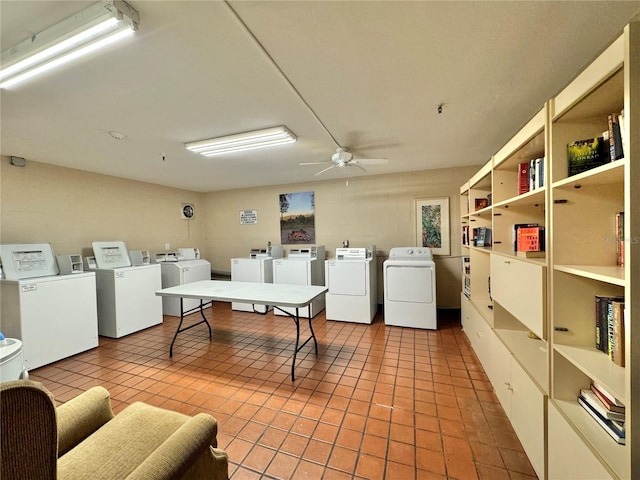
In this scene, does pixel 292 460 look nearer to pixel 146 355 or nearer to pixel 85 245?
pixel 146 355

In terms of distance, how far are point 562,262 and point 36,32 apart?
9.61 ft

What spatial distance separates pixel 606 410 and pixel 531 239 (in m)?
0.99

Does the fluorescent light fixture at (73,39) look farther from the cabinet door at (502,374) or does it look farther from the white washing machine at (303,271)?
the white washing machine at (303,271)

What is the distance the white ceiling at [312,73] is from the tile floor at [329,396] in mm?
2436

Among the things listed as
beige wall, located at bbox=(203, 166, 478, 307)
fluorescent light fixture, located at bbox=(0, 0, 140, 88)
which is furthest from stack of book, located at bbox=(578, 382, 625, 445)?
beige wall, located at bbox=(203, 166, 478, 307)

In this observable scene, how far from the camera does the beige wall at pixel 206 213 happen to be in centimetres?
335

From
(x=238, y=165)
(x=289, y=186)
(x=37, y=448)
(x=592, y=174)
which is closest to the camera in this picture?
(x=37, y=448)

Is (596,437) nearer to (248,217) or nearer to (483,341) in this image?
(483,341)

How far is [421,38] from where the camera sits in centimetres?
134

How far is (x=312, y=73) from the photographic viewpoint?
162 cm

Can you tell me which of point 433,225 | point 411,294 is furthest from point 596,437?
point 433,225

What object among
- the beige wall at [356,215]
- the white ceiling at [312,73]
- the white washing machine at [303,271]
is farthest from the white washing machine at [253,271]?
the white ceiling at [312,73]

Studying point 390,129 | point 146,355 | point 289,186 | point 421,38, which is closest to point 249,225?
point 289,186

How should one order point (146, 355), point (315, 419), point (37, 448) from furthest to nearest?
point (146, 355) → point (315, 419) → point (37, 448)
